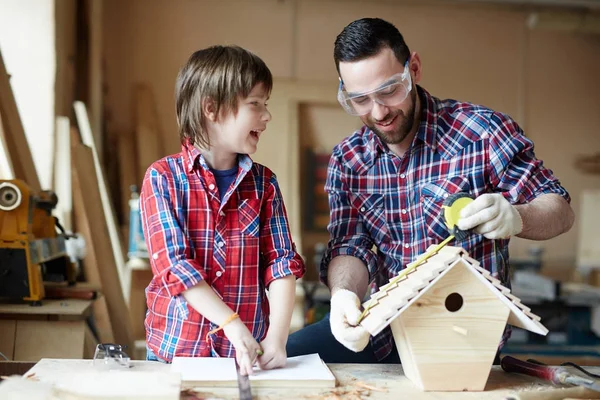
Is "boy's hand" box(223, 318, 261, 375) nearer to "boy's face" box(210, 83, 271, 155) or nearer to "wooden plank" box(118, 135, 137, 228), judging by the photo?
"boy's face" box(210, 83, 271, 155)

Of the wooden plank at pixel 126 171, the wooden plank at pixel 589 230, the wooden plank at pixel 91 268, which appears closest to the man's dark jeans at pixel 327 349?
the wooden plank at pixel 91 268

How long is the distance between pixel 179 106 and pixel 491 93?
528 cm

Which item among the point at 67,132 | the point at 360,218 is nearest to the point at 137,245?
the point at 67,132

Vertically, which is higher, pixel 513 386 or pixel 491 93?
pixel 491 93

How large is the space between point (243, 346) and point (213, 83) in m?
0.71

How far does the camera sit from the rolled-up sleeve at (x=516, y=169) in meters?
1.99

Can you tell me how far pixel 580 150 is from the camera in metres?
6.64

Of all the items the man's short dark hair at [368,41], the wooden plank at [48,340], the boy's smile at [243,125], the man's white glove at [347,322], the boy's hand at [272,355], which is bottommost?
the wooden plank at [48,340]

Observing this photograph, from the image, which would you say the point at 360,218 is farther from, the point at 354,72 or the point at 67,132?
the point at 67,132

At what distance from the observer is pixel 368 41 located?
77.7 inches

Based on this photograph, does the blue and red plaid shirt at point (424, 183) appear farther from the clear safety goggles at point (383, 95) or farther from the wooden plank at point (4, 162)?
the wooden plank at point (4, 162)

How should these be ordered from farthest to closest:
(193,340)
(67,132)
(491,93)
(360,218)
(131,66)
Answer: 1. (491,93)
2. (131,66)
3. (67,132)
4. (360,218)
5. (193,340)

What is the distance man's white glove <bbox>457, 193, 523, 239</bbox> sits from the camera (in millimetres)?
1595

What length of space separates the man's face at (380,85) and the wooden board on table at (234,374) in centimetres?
82
